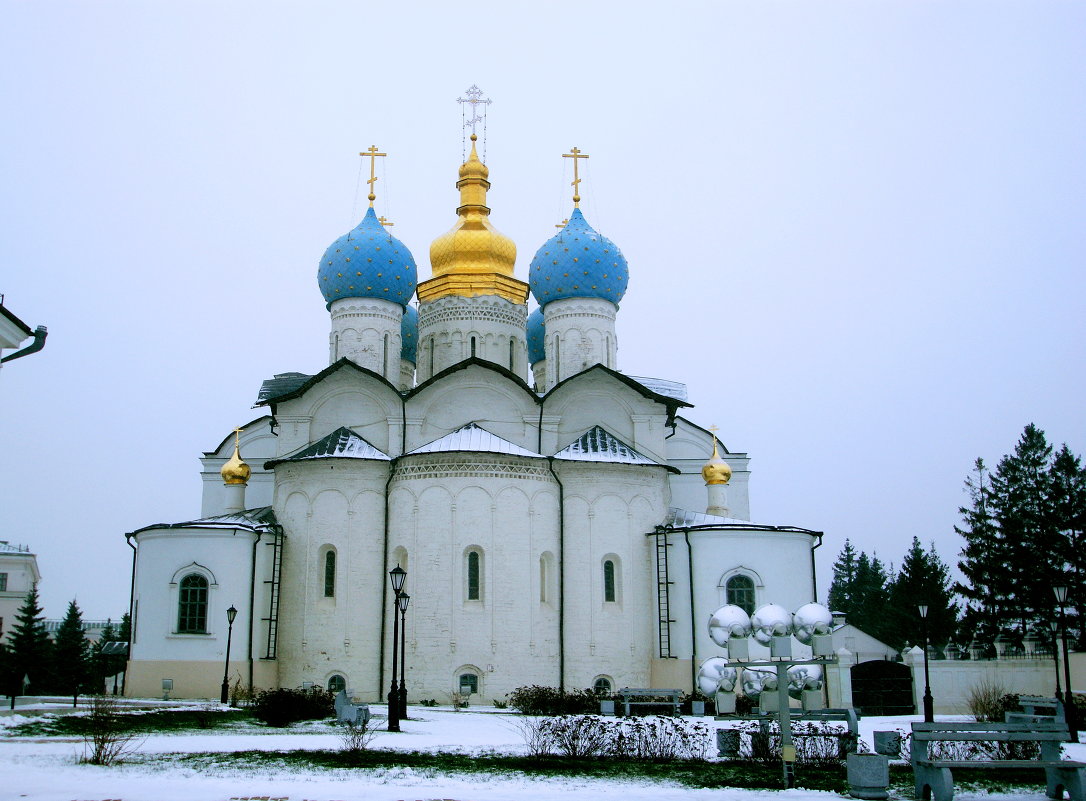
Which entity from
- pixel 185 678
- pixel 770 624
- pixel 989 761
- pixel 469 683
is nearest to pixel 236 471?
pixel 185 678

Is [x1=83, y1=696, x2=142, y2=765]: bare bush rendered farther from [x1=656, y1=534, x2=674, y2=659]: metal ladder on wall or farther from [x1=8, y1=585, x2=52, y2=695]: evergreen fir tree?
[x1=8, y1=585, x2=52, y2=695]: evergreen fir tree

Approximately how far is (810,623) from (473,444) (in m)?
13.8

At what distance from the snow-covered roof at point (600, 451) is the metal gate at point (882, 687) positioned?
6368 millimetres

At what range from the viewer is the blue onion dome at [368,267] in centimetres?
2833

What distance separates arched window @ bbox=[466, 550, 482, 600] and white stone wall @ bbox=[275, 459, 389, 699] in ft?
6.41

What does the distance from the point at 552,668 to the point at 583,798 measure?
1467 centimetres

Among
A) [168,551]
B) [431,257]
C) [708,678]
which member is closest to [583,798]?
[708,678]

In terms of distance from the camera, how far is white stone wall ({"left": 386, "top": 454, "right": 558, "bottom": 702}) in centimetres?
2253

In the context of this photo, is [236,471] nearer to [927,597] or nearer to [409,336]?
[409,336]

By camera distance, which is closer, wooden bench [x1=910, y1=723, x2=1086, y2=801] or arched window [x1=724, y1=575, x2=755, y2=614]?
wooden bench [x1=910, y1=723, x2=1086, y2=801]

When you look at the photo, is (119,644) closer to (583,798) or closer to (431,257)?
(431,257)

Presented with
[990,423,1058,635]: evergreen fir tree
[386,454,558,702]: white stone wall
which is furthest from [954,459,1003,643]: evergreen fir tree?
[386,454,558,702]: white stone wall

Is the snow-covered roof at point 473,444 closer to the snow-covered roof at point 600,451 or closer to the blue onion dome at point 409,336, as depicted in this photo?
the snow-covered roof at point 600,451

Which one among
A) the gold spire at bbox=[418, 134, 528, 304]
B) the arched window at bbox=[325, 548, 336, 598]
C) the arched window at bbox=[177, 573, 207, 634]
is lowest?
the arched window at bbox=[177, 573, 207, 634]
